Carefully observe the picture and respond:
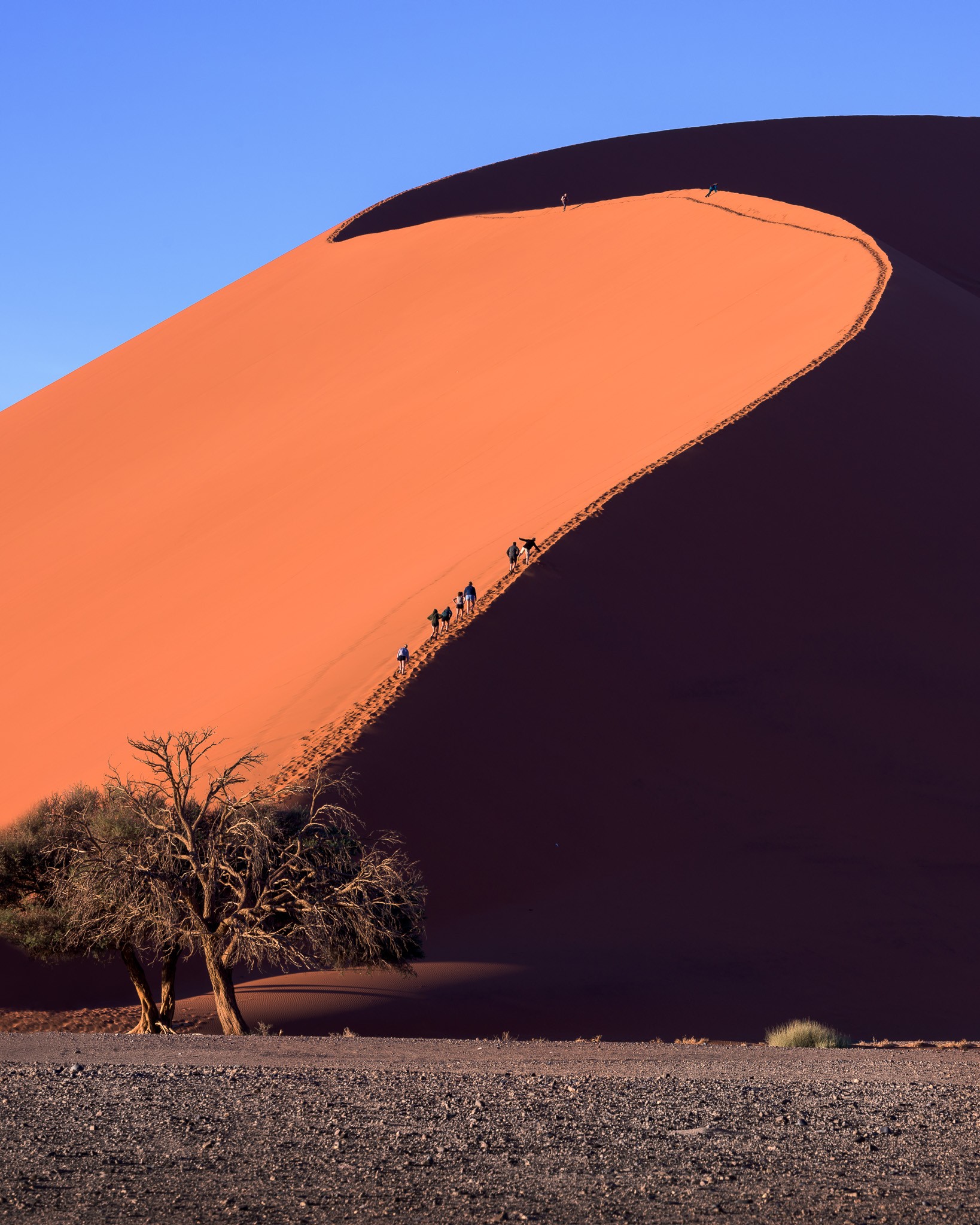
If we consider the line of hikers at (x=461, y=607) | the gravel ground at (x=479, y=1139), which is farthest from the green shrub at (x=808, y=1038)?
the line of hikers at (x=461, y=607)

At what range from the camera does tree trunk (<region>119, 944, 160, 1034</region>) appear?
439 inches

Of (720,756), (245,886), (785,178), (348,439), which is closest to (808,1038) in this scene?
(245,886)

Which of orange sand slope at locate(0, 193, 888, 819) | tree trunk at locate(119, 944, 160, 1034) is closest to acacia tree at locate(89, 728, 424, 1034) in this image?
tree trunk at locate(119, 944, 160, 1034)

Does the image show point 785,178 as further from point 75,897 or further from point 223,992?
point 223,992

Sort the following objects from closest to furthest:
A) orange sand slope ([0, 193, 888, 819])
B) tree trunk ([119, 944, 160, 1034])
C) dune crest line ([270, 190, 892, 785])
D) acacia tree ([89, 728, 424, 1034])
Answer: acacia tree ([89, 728, 424, 1034]) < tree trunk ([119, 944, 160, 1034]) < dune crest line ([270, 190, 892, 785]) < orange sand slope ([0, 193, 888, 819])

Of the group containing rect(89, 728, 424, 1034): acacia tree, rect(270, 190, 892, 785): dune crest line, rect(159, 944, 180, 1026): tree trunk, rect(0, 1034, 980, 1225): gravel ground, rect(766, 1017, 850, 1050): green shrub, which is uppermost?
rect(270, 190, 892, 785): dune crest line

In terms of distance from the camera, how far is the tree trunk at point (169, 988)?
11.2m

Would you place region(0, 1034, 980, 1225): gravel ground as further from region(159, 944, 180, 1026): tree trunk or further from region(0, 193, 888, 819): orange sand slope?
region(0, 193, 888, 819): orange sand slope

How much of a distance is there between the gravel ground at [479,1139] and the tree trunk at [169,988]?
9.81 feet

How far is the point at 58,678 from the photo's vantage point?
22766 mm

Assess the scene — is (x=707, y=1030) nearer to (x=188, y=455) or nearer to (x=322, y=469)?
(x=322, y=469)

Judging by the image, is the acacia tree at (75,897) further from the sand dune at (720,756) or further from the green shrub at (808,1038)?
the green shrub at (808,1038)

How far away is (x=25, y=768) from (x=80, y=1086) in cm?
1335

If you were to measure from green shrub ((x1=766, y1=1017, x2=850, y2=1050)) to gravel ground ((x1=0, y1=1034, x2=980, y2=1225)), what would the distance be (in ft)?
5.68
